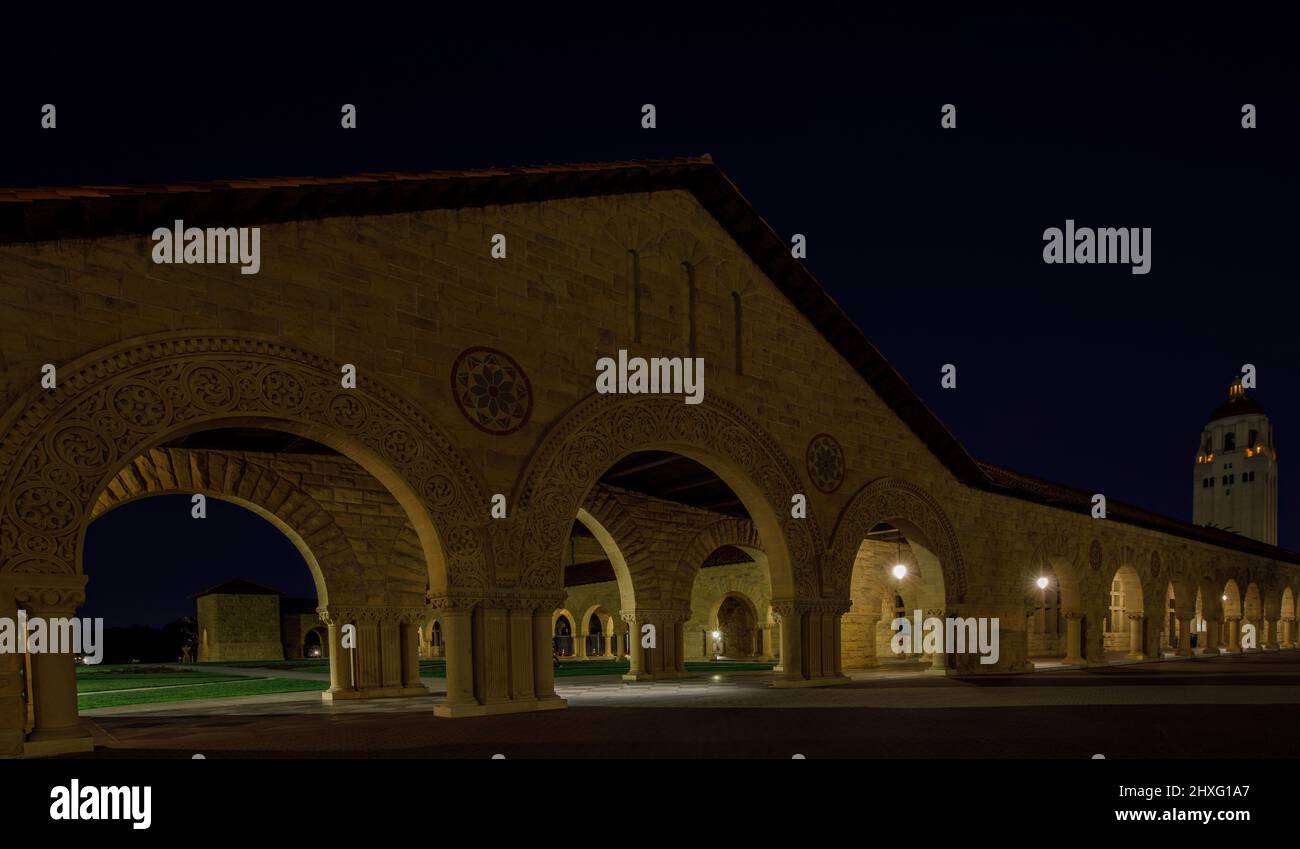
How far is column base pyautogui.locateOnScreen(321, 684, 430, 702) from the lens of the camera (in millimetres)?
14898

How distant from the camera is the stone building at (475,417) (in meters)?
8.20

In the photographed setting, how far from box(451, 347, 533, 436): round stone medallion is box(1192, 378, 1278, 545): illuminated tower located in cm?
9131

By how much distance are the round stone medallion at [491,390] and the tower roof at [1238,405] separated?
304 ft

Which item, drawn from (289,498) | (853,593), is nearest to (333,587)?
(289,498)

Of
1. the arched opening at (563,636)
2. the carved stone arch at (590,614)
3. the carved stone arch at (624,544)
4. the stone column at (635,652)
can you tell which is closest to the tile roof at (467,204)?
the carved stone arch at (624,544)

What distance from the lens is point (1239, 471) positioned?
279 ft

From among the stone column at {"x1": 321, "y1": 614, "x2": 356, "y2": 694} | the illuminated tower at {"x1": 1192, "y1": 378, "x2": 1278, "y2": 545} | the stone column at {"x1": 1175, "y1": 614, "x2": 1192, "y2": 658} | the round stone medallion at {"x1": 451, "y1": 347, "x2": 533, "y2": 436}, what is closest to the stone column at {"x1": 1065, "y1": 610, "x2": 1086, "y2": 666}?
the stone column at {"x1": 1175, "y1": 614, "x2": 1192, "y2": 658}

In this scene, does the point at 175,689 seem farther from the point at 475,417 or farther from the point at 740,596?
the point at 740,596

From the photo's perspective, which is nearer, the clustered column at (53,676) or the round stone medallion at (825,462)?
the clustered column at (53,676)

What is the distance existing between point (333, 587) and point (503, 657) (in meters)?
5.09

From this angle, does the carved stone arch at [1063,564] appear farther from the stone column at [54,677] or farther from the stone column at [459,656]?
the stone column at [54,677]

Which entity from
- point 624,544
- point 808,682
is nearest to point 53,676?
point 808,682

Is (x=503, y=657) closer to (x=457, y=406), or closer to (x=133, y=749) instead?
(x=457, y=406)

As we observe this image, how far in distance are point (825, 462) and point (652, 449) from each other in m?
4.16
